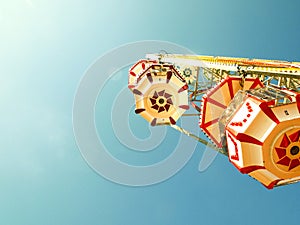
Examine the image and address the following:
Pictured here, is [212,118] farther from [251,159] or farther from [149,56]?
[149,56]

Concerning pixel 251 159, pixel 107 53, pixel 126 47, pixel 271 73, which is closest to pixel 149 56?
pixel 126 47

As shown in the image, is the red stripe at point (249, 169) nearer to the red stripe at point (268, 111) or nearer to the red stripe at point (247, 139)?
the red stripe at point (247, 139)

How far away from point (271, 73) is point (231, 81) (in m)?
1.93

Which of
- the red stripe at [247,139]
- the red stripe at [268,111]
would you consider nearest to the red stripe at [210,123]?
the red stripe at [247,139]

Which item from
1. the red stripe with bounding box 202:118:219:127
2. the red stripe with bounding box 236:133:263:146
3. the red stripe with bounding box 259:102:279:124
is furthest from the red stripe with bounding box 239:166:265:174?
the red stripe with bounding box 202:118:219:127

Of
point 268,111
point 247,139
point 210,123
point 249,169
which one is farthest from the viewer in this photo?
point 210,123

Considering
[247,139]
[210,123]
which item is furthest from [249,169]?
[210,123]

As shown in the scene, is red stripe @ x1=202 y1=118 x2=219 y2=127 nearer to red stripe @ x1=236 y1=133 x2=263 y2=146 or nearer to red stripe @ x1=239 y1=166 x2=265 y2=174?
red stripe @ x1=239 y1=166 x2=265 y2=174

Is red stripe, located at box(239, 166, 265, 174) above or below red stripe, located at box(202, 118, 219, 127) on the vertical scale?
below

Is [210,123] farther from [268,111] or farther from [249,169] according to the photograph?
[268,111]

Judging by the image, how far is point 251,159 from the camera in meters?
6.33

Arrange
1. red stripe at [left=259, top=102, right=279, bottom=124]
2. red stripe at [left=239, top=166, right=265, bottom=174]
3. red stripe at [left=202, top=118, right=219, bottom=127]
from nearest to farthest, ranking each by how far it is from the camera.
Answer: red stripe at [left=259, top=102, right=279, bottom=124]
red stripe at [left=239, top=166, right=265, bottom=174]
red stripe at [left=202, top=118, right=219, bottom=127]

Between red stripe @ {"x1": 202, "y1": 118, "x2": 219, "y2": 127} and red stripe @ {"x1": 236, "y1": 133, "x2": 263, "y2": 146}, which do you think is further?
red stripe @ {"x1": 202, "y1": 118, "x2": 219, "y2": 127}

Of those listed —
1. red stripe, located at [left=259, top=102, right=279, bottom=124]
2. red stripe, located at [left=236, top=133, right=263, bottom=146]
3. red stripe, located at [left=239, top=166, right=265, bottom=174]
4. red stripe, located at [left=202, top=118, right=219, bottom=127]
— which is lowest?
red stripe, located at [left=239, top=166, right=265, bottom=174]
